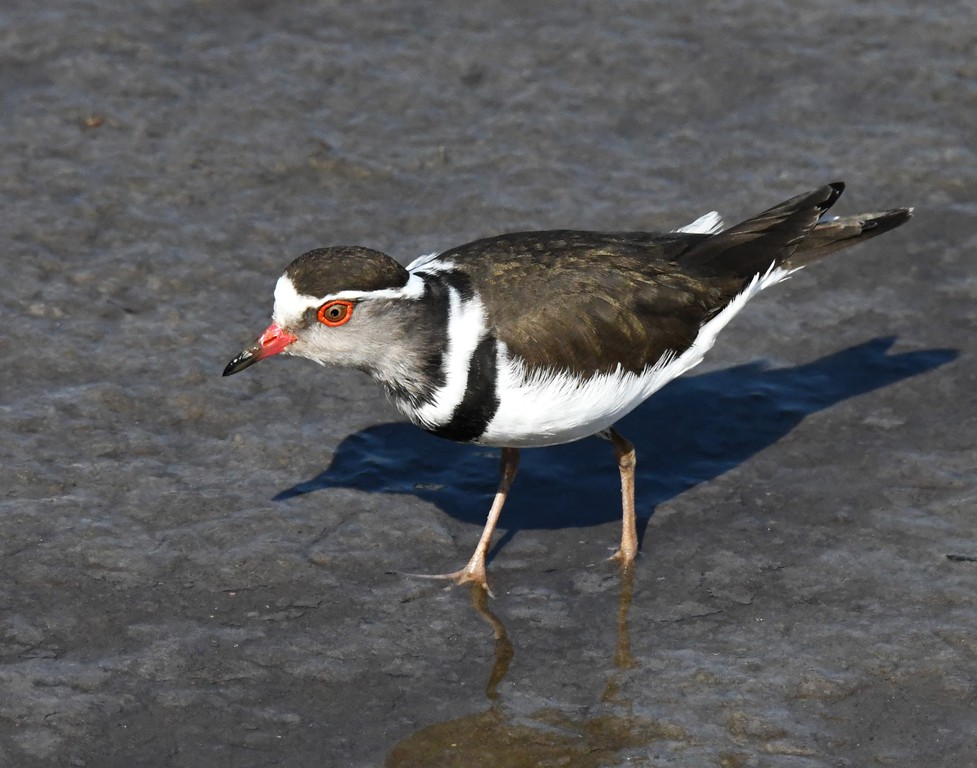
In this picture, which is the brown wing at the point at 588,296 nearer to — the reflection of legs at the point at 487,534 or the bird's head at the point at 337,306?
the bird's head at the point at 337,306

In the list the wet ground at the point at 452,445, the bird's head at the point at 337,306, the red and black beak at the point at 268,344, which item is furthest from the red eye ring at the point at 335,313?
the wet ground at the point at 452,445

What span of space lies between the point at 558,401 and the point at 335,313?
1.28 metres

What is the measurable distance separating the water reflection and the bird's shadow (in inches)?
67.7

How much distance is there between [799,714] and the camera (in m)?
6.97

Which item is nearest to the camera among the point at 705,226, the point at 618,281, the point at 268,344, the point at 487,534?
the point at 268,344

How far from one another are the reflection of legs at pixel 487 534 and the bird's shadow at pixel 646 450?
36 cm

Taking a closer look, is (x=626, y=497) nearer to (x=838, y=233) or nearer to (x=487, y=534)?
(x=487, y=534)

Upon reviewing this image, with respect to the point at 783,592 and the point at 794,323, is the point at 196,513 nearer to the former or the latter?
the point at 783,592

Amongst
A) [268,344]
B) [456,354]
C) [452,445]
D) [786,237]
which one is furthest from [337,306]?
[786,237]

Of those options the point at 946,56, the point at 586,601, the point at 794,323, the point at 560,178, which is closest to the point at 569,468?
the point at 586,601

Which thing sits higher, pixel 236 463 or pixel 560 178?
pixel 560 178

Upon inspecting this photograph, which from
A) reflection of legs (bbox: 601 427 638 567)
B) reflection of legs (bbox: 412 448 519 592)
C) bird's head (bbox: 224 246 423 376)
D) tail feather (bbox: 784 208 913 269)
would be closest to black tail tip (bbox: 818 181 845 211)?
tail feather (bbox: 784 208 913 269)

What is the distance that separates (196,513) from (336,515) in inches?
32.1

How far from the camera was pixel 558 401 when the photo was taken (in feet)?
24.7
